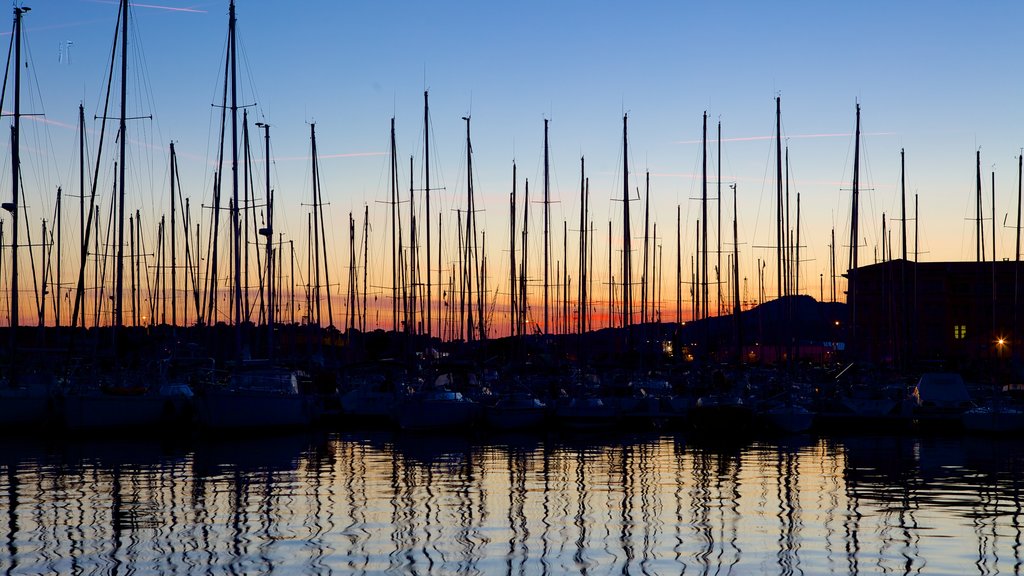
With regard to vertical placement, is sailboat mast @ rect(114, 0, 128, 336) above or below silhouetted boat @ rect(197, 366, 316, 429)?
above

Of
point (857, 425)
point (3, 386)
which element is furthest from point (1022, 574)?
point (3, 386)

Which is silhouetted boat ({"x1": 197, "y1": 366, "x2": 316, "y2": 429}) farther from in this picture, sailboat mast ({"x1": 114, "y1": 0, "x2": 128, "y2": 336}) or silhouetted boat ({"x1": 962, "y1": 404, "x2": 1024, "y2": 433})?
silhouetted boat ({"x1": 962, "y1": 404, "x2": 1024, "y2": 433})

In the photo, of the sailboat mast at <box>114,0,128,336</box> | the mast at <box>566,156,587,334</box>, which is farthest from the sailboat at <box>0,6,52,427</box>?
the mast at <box>566,156,587,334</box>

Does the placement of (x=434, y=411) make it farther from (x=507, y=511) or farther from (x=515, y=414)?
(x=507, y=511)

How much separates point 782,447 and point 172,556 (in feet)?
84.8

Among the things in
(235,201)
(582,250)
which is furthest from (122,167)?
(582,250)

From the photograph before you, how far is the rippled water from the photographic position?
16969mm

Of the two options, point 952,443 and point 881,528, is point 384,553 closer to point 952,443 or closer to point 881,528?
point 881,528

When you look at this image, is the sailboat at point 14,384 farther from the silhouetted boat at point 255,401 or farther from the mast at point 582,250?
the mast at point 582,250

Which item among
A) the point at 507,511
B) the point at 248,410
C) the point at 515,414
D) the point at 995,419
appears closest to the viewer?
the point at 507,511

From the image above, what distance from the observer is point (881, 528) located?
20172mm

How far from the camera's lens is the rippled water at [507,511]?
1697 centimetres

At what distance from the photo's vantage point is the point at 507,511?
73.0ft

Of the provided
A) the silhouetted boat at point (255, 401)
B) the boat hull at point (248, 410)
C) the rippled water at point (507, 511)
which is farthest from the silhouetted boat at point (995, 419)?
the boat hull at point (248, 410)
